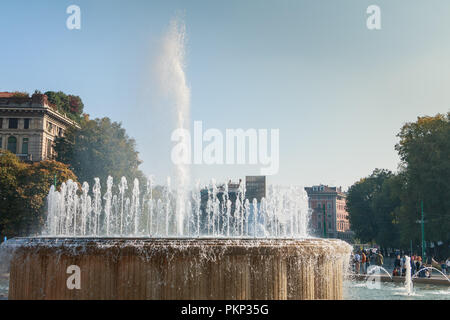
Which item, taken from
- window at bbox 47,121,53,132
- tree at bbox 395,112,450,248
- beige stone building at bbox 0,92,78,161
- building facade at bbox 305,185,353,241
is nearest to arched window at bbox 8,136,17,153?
beige stone building at bbox 0,92,78,161

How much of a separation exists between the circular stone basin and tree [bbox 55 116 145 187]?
118 ft

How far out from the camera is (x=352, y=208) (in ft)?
219

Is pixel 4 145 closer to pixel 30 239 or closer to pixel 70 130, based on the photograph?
pixel 70 130

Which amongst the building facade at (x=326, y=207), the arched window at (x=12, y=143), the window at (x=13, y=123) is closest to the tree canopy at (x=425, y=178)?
the arched window at (x=12, y=143)

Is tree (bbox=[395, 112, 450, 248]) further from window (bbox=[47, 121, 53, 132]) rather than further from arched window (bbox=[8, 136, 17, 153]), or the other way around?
arched window (bbox=[8, 136, 17, 153])

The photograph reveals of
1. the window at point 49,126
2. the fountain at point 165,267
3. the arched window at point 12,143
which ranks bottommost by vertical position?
the fountain at point 165,267

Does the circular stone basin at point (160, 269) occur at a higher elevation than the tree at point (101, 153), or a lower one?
lower

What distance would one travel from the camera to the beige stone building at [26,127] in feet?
193

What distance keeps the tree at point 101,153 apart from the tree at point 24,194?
13.9 ft

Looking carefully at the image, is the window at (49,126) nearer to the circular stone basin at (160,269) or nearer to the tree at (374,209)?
the tree at (374,209)

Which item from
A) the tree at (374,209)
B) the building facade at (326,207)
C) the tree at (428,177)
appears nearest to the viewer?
the tree at (428,177)

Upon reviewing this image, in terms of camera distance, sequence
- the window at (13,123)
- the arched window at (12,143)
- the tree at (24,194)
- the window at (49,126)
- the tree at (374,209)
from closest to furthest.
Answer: the tree at (24,194) → the tree at (374,209) → the arched window at (12,143) → the window at (13,123) → the window at (49,126)

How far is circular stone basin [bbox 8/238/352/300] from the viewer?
369 inches
